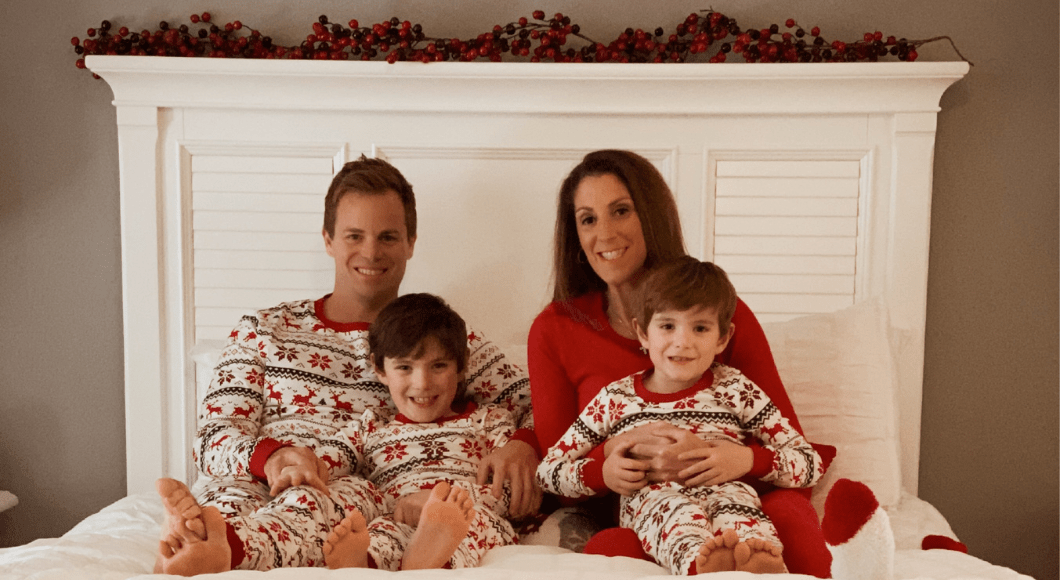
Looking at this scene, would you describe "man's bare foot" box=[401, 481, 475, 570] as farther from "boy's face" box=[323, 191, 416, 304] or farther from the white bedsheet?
"boy's face" box=[323, 191, 416, 304]

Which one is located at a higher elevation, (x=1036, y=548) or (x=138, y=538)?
(x=138, y=538)

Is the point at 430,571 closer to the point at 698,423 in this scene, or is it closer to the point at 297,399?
the point at 698,423

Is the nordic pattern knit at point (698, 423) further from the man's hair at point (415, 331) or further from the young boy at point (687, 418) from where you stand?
the man's hair at point (415, 331)

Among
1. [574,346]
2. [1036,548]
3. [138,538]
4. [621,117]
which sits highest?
[621,117]

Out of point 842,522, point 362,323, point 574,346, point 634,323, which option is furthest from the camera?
point 362,323

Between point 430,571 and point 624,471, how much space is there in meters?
0.42

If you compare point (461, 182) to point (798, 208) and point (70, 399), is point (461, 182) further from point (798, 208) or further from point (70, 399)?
point (70, 399)

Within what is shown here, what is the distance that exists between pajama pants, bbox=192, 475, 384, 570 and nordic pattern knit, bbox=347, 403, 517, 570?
0.05 meters

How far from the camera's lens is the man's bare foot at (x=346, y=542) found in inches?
42.0

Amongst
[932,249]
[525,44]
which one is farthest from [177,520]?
[932,249]

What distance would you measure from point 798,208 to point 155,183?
154cm

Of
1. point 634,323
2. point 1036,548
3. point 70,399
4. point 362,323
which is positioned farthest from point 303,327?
point 1036,548

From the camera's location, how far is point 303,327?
166 cm

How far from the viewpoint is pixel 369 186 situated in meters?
1.63
